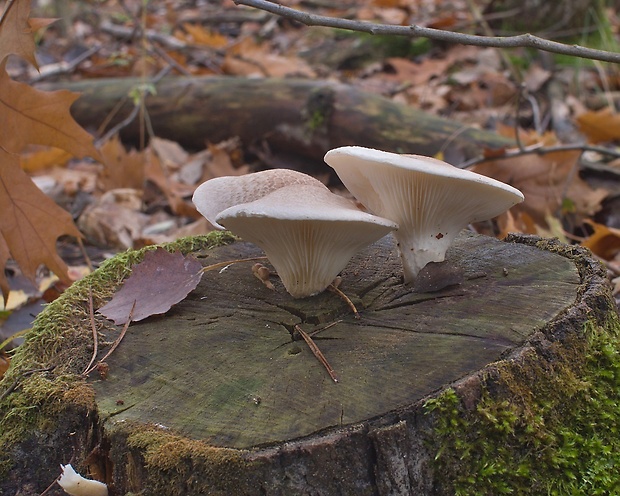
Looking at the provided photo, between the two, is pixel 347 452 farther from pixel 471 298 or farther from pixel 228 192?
pixel 228 192

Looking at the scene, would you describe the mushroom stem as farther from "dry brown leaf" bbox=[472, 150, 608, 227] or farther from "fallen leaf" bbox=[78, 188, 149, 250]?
"fallen leaf" bbox=[78, 188, 149, 250]

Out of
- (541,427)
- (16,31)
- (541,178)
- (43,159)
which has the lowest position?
(43,159)

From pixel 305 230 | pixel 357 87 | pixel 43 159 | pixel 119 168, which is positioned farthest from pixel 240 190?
pixel 43 159

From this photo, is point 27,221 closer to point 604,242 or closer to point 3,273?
point 3,273

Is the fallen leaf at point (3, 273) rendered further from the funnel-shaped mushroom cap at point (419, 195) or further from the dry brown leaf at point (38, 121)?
the funnel-shaped mushroom cap at point (419, 195)

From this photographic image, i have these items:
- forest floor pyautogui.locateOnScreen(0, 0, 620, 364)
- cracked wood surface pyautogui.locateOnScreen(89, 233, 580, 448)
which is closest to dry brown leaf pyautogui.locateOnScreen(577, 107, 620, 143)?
forest floor pyautogui.locateOnScreen(0, 0, 620, 364)
